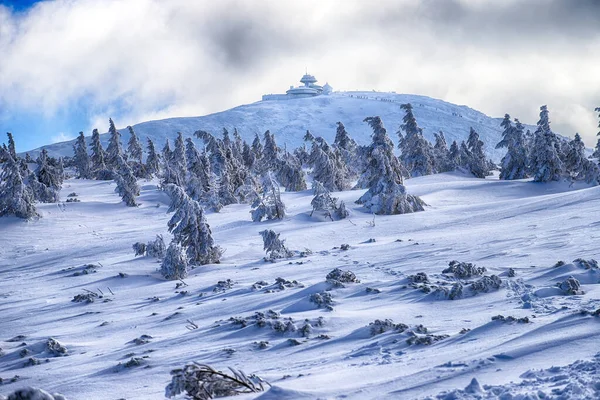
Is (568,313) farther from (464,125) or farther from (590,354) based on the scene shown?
(464,125)

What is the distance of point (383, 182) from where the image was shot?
22.0m

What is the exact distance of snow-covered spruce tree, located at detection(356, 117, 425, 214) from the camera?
69.1 feet

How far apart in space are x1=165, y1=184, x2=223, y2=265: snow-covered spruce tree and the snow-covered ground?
674 millimetres

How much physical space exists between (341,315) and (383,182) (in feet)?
50.7

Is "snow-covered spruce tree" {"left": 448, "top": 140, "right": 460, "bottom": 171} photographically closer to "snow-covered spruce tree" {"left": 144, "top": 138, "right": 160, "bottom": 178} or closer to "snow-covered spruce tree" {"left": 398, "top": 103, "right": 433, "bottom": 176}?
"snow-covered spruce tree" {"left": 398, "top": 103, "right": 433, "bottom": 176}

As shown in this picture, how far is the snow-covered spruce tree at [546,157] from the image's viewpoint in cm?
2933

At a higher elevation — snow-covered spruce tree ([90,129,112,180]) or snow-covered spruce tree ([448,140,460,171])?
snow-covered spruce tree ([90,129,112,180])

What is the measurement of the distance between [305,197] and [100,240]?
38.7ft

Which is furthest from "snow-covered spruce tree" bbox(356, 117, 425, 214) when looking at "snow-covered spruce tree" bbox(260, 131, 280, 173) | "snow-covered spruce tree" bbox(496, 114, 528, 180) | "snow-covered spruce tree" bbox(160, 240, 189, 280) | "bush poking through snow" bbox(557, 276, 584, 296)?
"snow-covered spruce tree" bbox(260, 131, 280, 173)

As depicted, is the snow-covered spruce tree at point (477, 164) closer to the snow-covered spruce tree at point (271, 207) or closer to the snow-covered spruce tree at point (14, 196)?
the snow-covered spruce tree at point (271, 207)

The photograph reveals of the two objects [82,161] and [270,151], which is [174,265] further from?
[82,161]

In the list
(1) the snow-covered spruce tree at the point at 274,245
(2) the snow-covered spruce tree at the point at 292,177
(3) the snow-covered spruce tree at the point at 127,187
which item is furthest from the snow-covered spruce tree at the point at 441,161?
(1) the snow-covered spruce tree at the point at 274,245

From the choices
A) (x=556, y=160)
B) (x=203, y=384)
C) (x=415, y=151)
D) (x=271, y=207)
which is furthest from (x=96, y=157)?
(x=203, y=384)

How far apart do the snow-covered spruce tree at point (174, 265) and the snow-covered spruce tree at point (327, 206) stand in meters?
9.18
